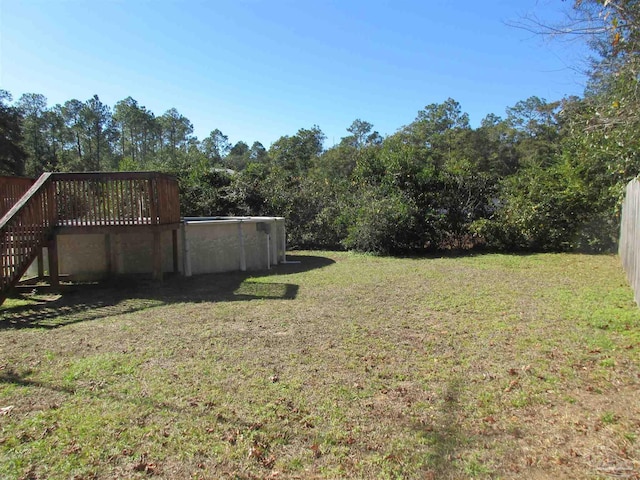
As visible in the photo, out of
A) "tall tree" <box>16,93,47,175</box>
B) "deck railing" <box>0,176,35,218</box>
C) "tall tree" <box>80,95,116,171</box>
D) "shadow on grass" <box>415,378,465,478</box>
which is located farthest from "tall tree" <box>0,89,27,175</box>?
"shadow on grass" <box>415,378,465,478</box>

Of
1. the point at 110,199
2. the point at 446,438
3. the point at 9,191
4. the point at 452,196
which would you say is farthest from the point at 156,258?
the point at 452,196

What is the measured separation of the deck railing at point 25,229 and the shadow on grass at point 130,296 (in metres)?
0.57

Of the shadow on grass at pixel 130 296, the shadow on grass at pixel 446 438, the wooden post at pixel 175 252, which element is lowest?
the shadow on grass at pixel 446 438

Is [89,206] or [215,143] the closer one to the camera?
[89,206]

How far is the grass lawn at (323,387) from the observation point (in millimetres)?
2500

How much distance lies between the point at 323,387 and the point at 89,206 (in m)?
6.20

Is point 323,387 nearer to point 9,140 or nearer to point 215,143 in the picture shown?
point 9,140

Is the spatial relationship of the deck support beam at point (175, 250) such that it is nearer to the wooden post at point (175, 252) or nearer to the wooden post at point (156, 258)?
the wooden post at point (175, 252)

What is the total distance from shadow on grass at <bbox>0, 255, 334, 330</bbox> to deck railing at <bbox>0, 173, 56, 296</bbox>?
1.88 feet

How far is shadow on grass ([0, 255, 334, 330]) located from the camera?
5.92 m

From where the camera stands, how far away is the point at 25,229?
687 centimetres

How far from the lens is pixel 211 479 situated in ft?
7.68

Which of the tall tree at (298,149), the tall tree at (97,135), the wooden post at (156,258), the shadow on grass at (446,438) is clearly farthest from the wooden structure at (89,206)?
the tall tree at (97,135)

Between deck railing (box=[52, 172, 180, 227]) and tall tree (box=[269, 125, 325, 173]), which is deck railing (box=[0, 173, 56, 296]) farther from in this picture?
tall tree (box=[269, 125, 325, 173])
